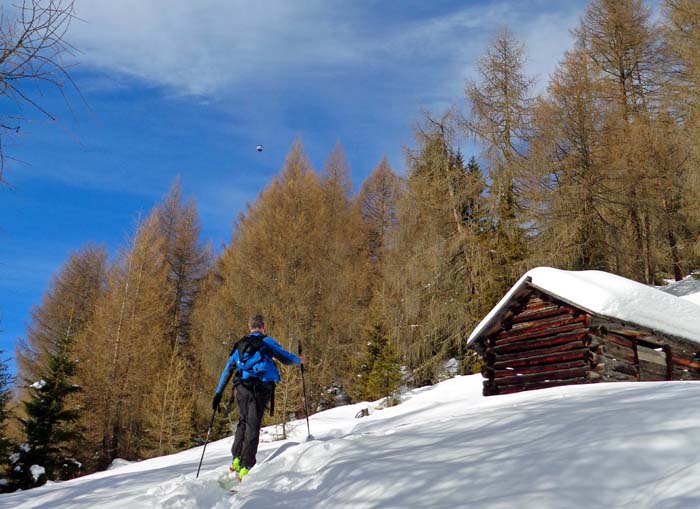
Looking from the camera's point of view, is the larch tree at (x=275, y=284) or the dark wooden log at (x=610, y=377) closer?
the dark wooden log at (x=610, y=377)

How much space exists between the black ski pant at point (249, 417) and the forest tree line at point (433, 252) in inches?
392

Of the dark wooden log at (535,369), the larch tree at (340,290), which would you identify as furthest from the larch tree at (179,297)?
the dark wooden log at (535,369)

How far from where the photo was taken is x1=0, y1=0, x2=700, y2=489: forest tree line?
1850 centimetres

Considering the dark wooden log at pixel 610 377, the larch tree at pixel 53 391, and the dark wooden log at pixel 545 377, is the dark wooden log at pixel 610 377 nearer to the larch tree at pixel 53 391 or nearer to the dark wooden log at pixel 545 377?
the dark wooden log at pixel 545 377

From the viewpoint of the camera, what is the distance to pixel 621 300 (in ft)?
34.6

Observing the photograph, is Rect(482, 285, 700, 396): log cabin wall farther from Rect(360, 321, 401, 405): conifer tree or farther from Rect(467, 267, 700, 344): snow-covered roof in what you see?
Rect(360, 321, 401, 405): conifer tree

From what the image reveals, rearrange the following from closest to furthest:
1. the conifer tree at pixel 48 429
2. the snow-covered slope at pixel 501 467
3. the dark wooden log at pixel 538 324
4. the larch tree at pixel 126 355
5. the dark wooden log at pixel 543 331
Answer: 1. the snow-covered slope at pixel 501 467
2. the dark wooden log at pixel 543 331
3. the dark wooden log at pixel 538 324
4. the conifer tree at pixel 48 429
5. the larch tree at pixel 126 355

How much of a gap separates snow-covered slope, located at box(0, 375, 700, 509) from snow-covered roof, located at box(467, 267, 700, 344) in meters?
6.14

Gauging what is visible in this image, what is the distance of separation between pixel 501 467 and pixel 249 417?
3806mm

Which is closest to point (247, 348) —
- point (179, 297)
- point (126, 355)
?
point (126, 355)

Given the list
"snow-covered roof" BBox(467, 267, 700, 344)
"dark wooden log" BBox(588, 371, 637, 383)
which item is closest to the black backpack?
"snow-covered roof" BBox(467, 267, 700, 344)

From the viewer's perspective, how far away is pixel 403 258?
22531 mm

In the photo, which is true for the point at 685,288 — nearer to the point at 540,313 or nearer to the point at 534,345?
the point at 540,313

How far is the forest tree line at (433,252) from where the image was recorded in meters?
18.5
